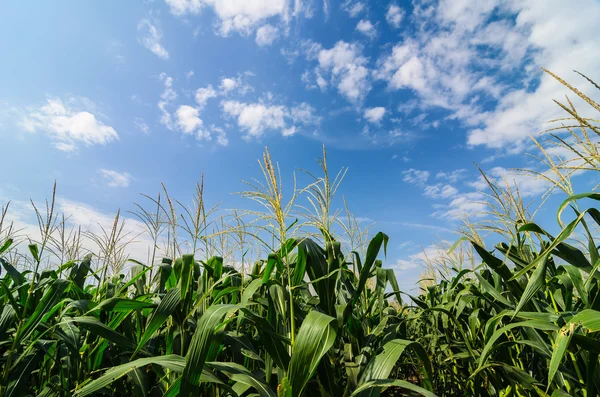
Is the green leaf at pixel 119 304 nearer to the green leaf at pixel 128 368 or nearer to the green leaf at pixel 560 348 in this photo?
the green leaf at pixel 128 368

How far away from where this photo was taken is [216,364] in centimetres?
156

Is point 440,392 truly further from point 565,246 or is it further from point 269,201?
point 269,201

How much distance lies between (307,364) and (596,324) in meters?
1.07

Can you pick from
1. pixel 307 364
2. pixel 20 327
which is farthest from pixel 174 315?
→ pixel 307 364

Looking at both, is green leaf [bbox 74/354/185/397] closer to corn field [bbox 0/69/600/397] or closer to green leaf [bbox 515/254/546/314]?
corn field [bbox 0/69/600/397]

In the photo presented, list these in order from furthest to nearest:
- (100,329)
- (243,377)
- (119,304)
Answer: (119,304)
(100,329)
(243,377)

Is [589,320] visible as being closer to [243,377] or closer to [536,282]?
[536,282]

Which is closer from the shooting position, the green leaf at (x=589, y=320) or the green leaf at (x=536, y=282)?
the green leaf at (x=589, y=320)

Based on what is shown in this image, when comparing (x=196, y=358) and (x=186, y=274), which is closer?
(x=196, y=358)

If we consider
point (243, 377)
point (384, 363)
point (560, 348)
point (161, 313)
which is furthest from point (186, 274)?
point (560, 348)

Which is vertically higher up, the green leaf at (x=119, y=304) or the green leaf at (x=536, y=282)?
the green leaf at (x=536, y=282)

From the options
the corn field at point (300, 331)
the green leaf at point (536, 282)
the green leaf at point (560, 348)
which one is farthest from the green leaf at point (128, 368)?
the green leaf at point (536, 282)

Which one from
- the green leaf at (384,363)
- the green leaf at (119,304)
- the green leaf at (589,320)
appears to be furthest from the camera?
the green leaf at (119,304)

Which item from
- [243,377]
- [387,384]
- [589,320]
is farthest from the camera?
[243,377]
